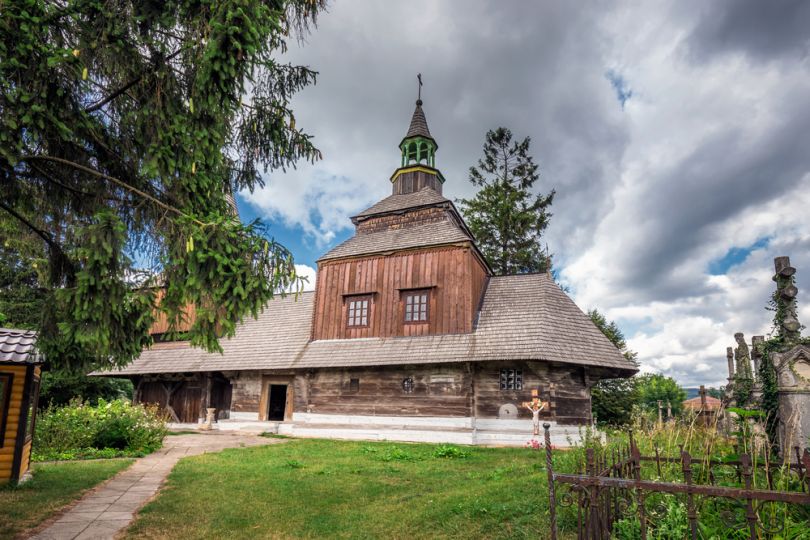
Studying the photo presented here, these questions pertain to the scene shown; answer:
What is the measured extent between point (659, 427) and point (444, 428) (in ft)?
29.2

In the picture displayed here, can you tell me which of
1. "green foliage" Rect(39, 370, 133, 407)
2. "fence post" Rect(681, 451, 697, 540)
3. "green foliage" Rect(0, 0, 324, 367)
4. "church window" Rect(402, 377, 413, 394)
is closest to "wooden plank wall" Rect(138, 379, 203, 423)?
"green foliage" Rect(39, 370, 133, 407)

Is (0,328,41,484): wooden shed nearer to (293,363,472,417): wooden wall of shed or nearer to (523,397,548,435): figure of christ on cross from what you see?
(293,363,472,417): wooden wall of shed

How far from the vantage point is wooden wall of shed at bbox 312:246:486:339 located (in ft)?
54.1

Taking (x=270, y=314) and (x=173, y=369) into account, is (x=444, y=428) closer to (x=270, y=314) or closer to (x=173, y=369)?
(x=270, y=314)

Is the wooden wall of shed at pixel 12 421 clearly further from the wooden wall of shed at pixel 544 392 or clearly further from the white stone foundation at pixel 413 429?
the wooden wall of shed at pixel 544 392

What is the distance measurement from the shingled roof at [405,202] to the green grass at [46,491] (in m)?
12.5

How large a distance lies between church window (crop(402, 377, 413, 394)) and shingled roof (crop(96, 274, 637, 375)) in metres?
0.90

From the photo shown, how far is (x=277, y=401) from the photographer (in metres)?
20.5

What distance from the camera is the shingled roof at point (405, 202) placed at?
19.2 metres

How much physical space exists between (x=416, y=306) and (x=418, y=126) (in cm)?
894

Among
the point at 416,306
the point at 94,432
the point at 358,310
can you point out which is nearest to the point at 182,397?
the point at 94,432

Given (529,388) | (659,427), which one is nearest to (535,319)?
(529,388)

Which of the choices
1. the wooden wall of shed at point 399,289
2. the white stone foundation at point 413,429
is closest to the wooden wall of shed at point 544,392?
the white stone foundation at point 413,429

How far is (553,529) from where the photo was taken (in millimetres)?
4145
